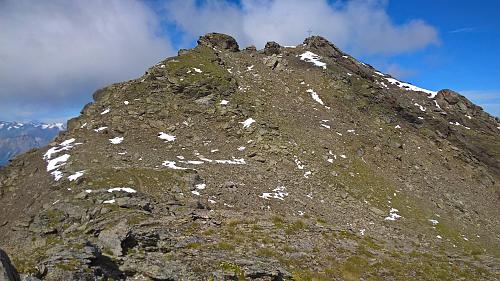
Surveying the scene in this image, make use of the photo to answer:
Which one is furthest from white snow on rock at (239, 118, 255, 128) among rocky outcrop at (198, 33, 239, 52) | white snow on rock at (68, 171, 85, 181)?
rocky outcrop at (198, 33, 239, 52)

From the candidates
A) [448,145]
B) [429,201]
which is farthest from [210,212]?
[448,145]

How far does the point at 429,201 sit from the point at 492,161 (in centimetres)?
3941

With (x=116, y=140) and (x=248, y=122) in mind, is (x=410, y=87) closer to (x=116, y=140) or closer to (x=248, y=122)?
(x=248, y=122)

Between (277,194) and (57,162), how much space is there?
29.1m

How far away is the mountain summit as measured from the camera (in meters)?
26.0

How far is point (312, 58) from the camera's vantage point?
9650 centimetres

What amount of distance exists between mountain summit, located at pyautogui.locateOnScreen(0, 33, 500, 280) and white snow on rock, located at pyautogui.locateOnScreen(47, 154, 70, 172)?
26cm

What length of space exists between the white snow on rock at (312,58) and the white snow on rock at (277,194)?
46548mm

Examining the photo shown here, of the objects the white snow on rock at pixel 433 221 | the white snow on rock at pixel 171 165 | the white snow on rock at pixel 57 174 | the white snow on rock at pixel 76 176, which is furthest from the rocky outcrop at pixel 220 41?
the white snow on rock at pixel 433 221

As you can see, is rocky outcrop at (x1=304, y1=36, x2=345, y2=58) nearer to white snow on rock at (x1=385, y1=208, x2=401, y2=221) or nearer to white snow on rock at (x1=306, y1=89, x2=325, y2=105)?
white snow on rock at (x1=306, y1=89, x2=325, y2=105)

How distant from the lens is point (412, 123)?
84438mm

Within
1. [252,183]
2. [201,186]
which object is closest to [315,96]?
[252,183]

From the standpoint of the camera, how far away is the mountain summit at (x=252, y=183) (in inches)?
1024

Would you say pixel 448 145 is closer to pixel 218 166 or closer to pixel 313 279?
pixel 218 166
